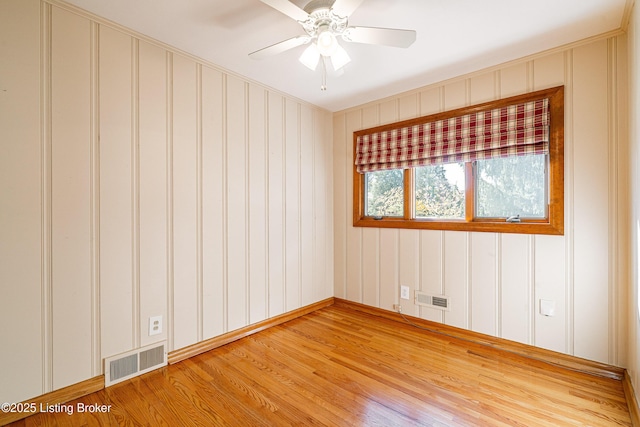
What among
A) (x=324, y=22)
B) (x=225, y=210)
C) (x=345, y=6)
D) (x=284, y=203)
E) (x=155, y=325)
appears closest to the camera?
(x=345, y=6)

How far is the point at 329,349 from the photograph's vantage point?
98.4 inches

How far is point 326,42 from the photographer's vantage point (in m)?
1.72

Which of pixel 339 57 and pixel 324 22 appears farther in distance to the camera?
pixel 339 57

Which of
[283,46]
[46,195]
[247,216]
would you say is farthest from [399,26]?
[46,195]

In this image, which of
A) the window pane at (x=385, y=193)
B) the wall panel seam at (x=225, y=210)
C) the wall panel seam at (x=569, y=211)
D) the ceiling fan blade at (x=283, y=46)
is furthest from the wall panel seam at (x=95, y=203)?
the wall panel seam at (x=569, y=211)

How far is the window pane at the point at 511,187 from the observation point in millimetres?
2385

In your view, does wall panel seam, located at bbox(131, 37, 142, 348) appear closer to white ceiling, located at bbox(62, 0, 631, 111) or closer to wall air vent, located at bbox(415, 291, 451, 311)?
white ceiling, located at bbox(62, 0, 631, 111)

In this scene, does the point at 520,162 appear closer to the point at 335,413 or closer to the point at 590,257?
the point at 590,257

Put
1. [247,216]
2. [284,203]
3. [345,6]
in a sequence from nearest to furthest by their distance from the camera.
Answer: [345,6], [247,216], [284,203]

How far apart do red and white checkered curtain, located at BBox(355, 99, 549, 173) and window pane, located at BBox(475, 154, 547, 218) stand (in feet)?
0.42

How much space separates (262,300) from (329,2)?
8.27 feet

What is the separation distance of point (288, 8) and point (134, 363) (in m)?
2.47

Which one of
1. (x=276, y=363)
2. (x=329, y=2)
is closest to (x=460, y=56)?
(x=329, y=2)

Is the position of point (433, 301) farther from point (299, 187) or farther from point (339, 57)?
point (339, 57)
